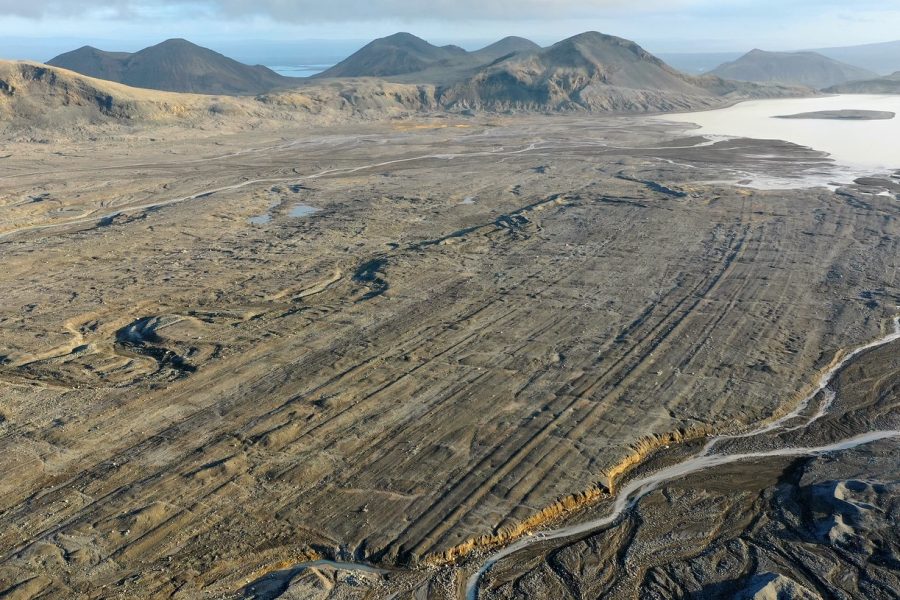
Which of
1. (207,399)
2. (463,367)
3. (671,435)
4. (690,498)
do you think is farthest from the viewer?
(463,367)

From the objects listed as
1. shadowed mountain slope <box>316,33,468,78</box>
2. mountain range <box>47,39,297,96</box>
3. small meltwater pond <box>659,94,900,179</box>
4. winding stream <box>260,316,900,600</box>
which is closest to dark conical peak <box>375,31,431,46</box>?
shadowed mountain slope <box>316,33,468,78</box>

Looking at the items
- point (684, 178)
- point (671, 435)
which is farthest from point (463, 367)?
point (684, 178)

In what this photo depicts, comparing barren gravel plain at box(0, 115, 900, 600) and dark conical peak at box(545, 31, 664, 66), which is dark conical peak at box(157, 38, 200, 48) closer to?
dark conical peak at box(545, 31, 664, 66)

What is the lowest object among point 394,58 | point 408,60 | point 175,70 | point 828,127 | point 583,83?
point 828,127

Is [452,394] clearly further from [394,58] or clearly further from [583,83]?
[394,58]

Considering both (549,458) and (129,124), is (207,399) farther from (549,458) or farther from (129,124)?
(129,124)

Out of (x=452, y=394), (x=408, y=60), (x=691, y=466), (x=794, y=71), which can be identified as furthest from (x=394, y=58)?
(x=691, y=466)
